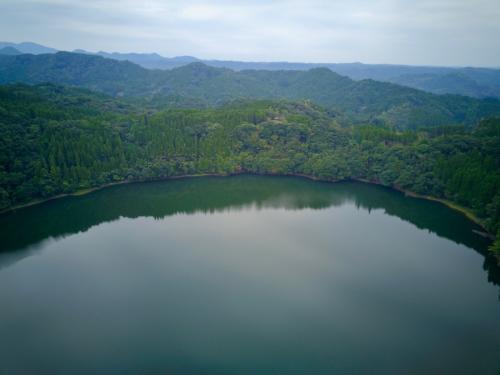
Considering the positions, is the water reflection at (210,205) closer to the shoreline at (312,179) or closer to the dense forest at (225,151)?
the shoreline at (312,179)

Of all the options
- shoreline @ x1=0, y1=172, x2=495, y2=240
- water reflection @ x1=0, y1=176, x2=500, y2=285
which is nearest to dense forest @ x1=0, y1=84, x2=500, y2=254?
shoreline @ x1=0, y1=172, x2=495, y2=240

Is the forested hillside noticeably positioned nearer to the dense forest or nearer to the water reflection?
the dense forest

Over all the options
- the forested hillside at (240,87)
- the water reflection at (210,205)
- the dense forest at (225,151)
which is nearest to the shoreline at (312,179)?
the dense forest at (225,151)

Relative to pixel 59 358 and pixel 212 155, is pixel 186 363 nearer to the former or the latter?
pixel 59 358

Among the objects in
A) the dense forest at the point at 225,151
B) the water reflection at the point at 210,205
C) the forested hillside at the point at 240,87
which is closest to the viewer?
the water reflection at the point at 210,205

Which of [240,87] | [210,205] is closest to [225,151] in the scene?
[210,205]

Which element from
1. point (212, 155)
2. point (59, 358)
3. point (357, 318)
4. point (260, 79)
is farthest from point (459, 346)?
point (260, 79)
